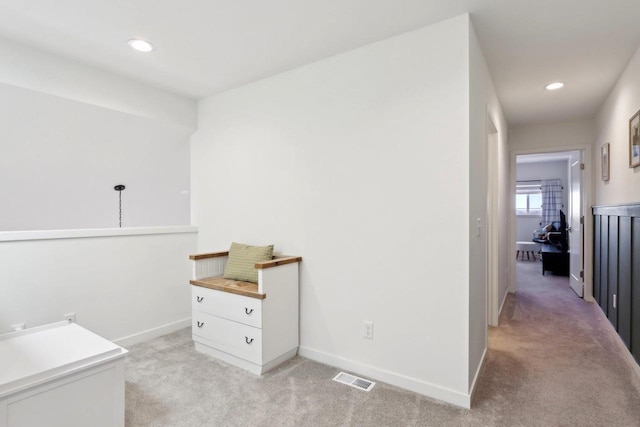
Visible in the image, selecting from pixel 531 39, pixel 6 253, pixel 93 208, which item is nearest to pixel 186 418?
pixel 6 253

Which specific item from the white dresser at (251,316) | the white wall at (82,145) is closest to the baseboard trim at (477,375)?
the white dresser at (251,316)

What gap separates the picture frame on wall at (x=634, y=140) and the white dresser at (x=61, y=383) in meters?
3.68

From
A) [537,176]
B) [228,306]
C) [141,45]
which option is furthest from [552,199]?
[141,45]

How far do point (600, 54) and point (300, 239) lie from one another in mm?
2720

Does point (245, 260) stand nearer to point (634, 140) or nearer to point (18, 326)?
point (18, 326)

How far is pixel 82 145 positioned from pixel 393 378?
10.5 feet

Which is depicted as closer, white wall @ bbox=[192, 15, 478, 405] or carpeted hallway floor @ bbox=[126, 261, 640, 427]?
carpeted hallway floor @ bbox=[126, 261, 640, 427]

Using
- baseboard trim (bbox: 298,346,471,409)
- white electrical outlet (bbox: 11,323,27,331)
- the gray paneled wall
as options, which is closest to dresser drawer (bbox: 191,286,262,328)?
baseboard trim (bbox: 298,346,471,409)

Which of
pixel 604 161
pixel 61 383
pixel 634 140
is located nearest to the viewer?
pixel 61 383

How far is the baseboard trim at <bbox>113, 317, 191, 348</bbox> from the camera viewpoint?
295cm

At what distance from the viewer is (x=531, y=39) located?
2.35 metres

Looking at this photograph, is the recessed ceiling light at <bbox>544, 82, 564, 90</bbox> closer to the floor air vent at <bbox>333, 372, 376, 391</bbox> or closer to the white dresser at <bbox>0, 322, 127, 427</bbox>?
the floor air vent at <bbox>333, 372, 376, 391</bbox>

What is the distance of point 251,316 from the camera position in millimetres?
2451

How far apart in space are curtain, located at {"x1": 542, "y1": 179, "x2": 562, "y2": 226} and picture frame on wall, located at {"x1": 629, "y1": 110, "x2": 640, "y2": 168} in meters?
6.25
